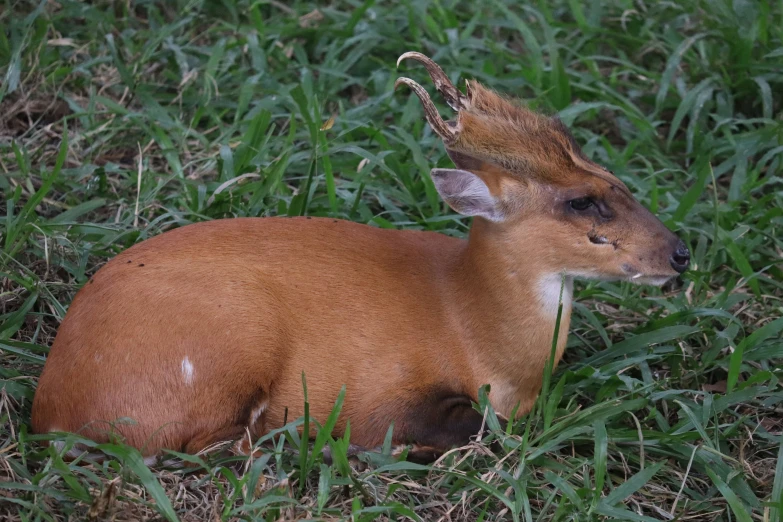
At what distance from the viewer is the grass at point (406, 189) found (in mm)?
4250

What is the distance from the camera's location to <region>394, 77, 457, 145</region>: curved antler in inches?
178

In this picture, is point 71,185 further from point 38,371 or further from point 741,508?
point 741,508

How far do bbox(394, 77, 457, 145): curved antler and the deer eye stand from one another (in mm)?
565

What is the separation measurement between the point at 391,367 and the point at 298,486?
2.16ft

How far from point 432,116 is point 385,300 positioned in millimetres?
807

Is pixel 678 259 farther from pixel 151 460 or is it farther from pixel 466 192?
pixel 151 460

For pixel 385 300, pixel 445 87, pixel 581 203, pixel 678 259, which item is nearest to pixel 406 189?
pixel 445 87

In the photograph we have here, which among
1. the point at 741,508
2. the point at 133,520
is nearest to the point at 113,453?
the point at 133,520

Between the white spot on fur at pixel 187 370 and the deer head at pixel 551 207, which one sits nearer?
the white spot on fur at pixel 187 370

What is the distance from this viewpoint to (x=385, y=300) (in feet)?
15.5

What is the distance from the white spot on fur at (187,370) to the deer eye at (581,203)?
1708mm

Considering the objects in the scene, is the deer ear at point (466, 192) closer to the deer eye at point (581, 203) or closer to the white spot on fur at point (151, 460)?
the deer eye at point (581, 203)

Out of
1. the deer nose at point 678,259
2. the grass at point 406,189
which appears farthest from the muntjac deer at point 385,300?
the grass at point 406,189

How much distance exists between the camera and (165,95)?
269 inches
